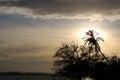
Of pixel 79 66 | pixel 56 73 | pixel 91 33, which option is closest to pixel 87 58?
pixel 79 66

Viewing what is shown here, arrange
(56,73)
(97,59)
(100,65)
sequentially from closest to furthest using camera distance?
(100,65), (97,59), (56,73)

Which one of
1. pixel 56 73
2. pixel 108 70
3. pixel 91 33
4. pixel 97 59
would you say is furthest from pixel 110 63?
pixel 56 73

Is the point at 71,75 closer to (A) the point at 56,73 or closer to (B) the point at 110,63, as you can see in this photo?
(A) the point at 56,73

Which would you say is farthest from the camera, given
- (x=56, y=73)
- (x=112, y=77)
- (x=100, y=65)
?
(x=56, y=73)

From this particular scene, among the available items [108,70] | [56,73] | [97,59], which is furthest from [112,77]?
[56,73]

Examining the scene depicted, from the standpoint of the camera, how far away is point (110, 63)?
74.1 meters

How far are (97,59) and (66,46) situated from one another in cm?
897

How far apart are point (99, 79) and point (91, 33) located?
9999 mm

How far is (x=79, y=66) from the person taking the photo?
10225cm

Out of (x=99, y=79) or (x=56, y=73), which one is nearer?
(x=99, y=79)

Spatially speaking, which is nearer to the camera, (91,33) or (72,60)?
(91,33)

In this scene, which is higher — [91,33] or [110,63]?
[91,33]

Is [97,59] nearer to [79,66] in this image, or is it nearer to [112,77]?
[79,66]

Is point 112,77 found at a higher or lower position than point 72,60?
lower
